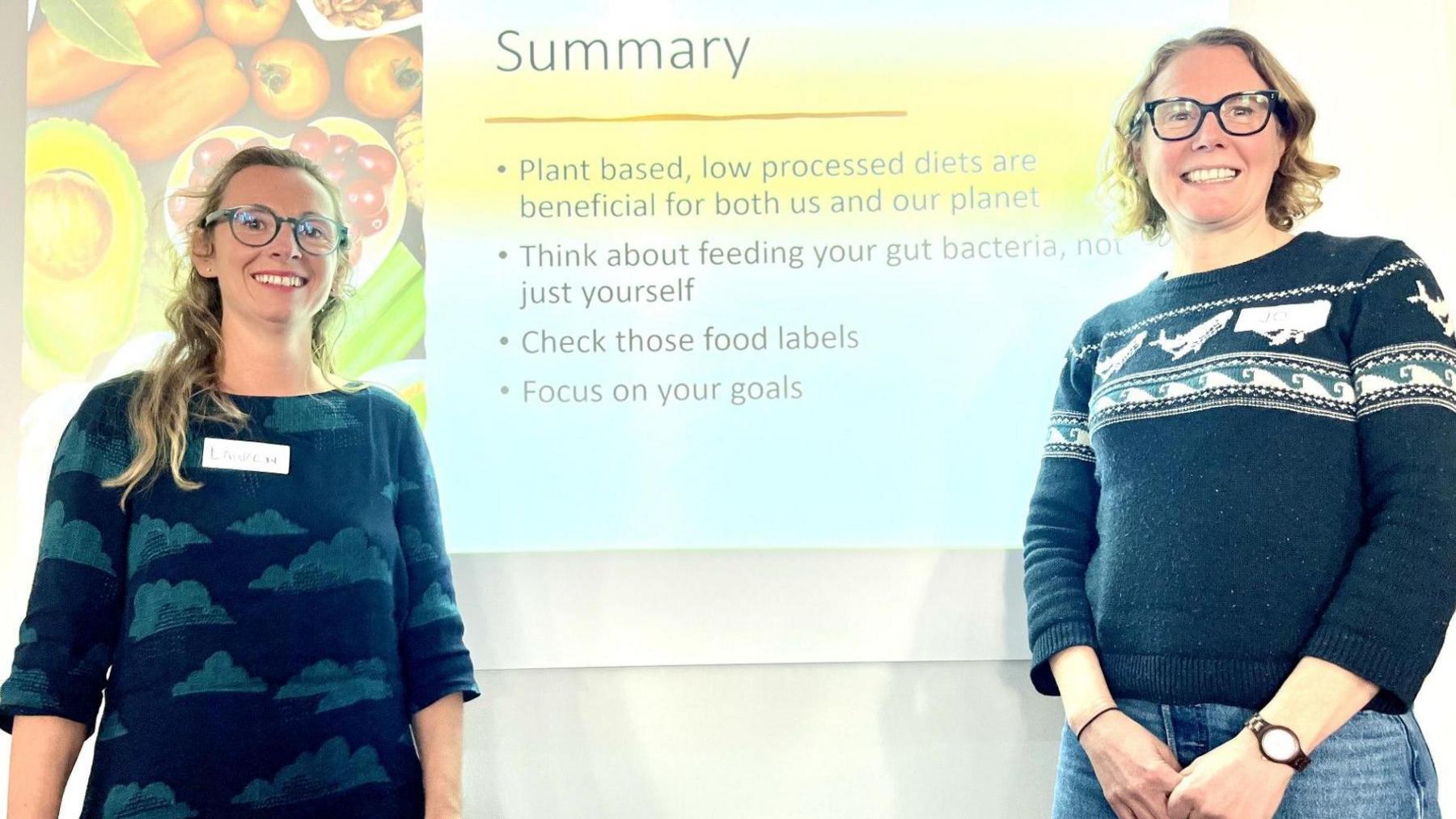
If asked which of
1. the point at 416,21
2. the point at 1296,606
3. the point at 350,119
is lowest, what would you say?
the point at 1296,606

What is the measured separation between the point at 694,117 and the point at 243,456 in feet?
3.29

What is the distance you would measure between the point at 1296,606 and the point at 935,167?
3.45ft

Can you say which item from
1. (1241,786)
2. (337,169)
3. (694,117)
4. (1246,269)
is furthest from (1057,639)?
(337,169)

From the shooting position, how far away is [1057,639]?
1.46 meters

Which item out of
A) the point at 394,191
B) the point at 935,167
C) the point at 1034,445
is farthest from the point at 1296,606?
the point at 394,191

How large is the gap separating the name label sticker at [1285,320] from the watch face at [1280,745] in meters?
0.46

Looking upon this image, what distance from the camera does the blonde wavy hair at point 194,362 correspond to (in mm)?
1524

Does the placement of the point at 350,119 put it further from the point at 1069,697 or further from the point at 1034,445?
the point at 1069,697

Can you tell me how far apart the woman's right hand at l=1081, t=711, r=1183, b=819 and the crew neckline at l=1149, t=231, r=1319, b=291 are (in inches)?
22.1

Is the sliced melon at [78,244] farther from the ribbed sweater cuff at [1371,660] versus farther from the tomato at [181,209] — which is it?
the ribbed sweater cuff at [1371,660]

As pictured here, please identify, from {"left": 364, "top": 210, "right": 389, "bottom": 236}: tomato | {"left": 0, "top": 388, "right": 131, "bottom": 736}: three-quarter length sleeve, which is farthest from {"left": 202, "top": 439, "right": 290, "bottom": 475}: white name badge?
{"left": 364, "top": 210, "right": 389, "bottom": 236}: tomato

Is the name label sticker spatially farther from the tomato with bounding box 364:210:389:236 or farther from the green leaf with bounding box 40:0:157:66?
the green leaf with bounding box 40:0:157:66

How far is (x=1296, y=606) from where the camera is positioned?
4.26ft

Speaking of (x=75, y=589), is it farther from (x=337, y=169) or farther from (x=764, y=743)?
(x=764, y=743)
